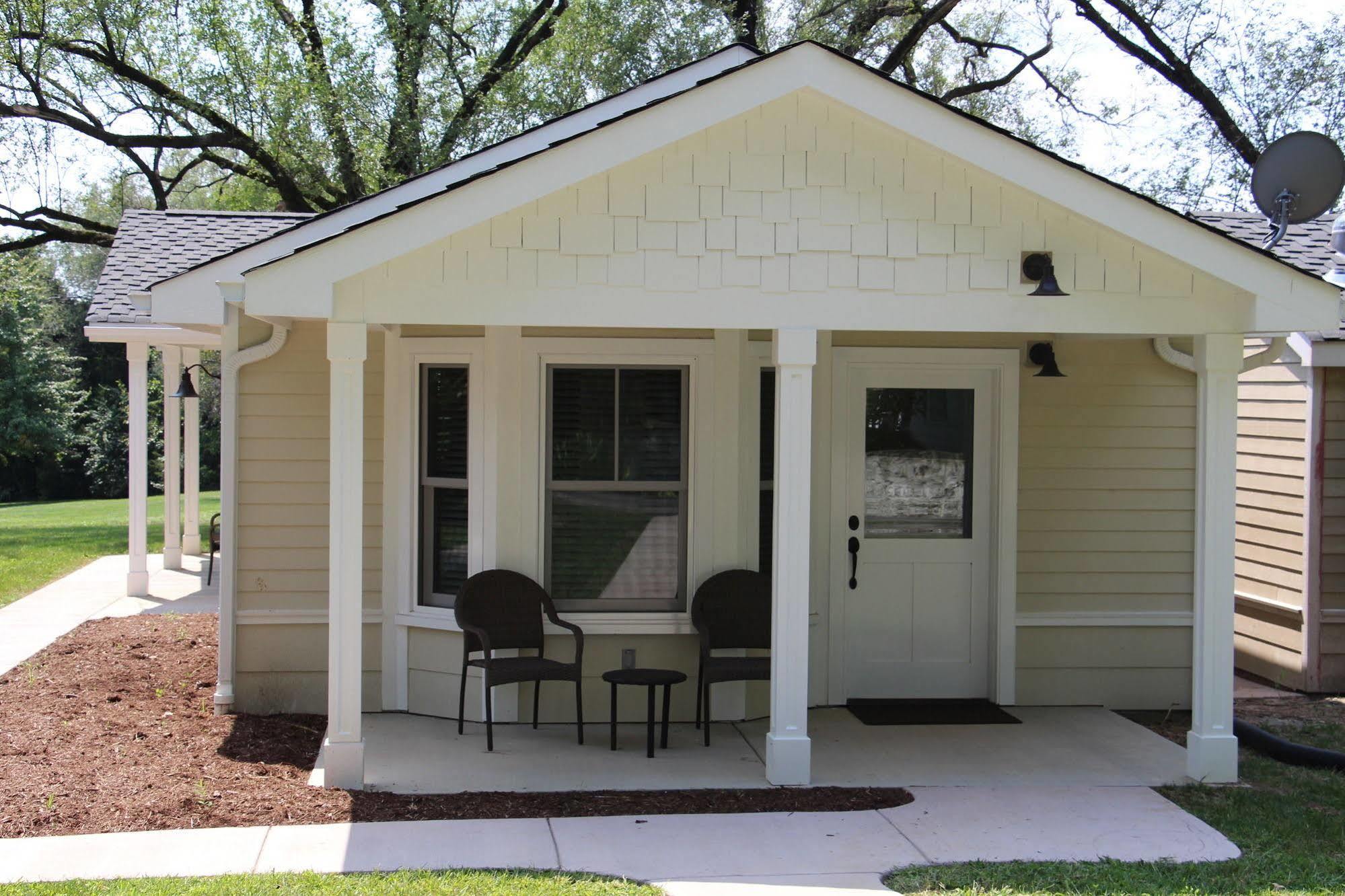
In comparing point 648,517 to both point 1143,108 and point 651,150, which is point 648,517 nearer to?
point 651,150

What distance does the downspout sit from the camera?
7.68 m

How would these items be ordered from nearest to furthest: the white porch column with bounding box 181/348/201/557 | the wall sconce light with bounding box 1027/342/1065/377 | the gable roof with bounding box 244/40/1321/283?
the gable roof with bounding box 244/40/1321/283 < the wall sconce light with bounding box 1027/342/1065/377 < the white porch column with bounding box 181/348/201/557

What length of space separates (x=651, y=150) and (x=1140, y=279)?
258 cm

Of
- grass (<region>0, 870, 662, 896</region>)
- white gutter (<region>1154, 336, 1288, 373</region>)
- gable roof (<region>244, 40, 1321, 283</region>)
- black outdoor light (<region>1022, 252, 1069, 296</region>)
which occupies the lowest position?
grass (<region>0, 870, 662, 896</region>)

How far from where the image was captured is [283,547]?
26.0 feet

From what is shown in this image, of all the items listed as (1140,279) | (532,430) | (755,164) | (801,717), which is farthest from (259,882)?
(1140,279)

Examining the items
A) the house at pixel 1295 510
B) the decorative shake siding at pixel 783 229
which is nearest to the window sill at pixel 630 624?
the decorative shake siding at pixel 783 229

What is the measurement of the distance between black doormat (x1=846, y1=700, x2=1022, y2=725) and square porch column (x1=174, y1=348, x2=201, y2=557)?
913 centimetres

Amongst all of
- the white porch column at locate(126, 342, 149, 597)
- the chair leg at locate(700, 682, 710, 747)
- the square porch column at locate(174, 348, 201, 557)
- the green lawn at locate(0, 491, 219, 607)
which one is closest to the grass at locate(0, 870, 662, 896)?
the chair leg at locate(700, 682, 710, 747)

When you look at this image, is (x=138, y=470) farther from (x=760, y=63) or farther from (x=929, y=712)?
(x=760, y=63)

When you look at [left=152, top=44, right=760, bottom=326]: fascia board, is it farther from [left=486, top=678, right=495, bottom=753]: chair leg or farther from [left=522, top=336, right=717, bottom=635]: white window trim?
[left=486, top=678, right=495, bottom=753]: chair leg

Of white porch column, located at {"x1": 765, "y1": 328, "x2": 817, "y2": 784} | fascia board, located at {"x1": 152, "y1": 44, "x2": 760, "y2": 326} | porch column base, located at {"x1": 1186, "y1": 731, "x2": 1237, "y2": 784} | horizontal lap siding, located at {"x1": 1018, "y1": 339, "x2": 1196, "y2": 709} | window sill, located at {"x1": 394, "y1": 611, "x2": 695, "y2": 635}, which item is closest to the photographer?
white porch column, located at {"x1": 765, "y1": 328, "x2": 817, "y2": 784}

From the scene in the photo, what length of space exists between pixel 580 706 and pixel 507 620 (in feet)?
2.18

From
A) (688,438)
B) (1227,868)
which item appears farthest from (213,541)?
(1227,868)
